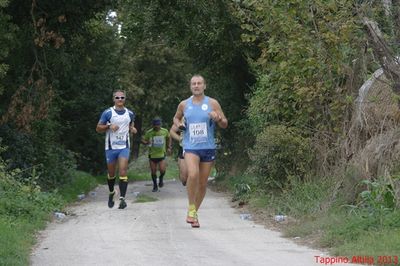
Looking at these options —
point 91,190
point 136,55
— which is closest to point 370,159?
point 91,190

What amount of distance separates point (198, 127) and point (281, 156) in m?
2.65

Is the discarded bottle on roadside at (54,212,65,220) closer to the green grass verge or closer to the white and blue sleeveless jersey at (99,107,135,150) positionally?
the white and blue sleeveless jersey at (99,107,135,150)

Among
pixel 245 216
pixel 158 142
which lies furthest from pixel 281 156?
pixel 158 142

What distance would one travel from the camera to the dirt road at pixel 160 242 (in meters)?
7.43

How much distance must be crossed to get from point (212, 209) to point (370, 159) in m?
3.83

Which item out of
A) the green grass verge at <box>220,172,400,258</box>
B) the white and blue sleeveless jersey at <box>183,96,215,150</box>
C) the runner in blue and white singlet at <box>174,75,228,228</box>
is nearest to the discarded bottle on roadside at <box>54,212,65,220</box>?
the runner in blue and white singlet at <box>174,75,228,228</box>

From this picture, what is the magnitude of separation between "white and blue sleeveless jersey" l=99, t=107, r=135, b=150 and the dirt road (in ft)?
3.97

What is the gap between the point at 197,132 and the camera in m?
9.91

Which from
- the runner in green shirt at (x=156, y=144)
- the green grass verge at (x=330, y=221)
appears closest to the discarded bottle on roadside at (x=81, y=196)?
the runner in green shirt at (x=156, y=144)

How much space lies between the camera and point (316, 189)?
10.7 m

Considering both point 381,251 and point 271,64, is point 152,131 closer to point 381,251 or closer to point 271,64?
point 271,64

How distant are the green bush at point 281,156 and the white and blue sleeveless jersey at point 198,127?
7.78 ft

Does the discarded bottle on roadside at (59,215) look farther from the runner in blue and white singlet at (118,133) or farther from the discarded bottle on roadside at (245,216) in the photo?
the discarded bottle on roadside at (245,216)

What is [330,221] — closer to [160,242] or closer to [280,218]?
[280,218]
